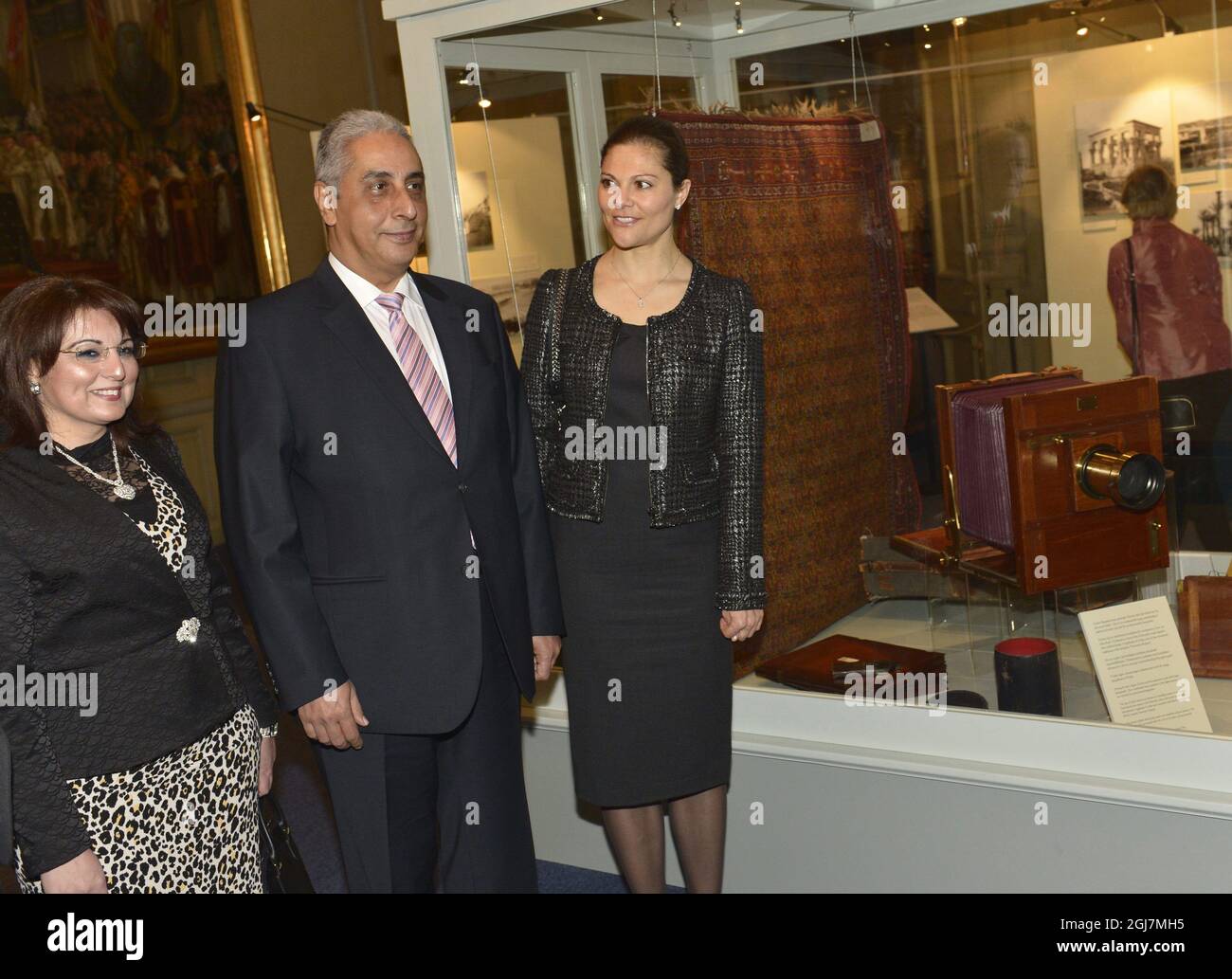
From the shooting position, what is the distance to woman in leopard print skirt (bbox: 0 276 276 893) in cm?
221

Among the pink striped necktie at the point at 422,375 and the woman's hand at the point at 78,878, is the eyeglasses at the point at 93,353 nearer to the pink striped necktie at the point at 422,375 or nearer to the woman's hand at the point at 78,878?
the pink striped necktie at the point at 422,375

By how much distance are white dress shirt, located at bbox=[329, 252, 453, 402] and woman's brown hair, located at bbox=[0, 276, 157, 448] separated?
20.6 inches

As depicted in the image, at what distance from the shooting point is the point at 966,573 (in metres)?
3.69

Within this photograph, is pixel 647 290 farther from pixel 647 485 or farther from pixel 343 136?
pixel 343 136

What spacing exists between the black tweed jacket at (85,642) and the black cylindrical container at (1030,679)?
207cm

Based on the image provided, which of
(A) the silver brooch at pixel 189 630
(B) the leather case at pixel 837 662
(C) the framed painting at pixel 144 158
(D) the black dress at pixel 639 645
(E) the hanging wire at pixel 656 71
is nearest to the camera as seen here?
(A) the silver brooch at pixel 189 630

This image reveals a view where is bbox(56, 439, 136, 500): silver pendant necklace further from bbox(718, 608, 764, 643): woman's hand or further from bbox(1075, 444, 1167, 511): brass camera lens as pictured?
bbox(1075, 444, 1167, 511): brass camera lens

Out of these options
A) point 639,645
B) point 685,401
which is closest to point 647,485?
point 685,401

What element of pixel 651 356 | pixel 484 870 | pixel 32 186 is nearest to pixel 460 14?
pixel 651 356

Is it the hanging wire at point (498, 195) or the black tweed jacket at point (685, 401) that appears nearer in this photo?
the black tweed jacket at point (685, 401)

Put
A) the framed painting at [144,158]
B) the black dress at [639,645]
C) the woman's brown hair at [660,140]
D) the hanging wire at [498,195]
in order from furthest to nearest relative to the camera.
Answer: the framed painting at [144,158], the hanging wire at [498,195], the black dress at [639,645], the woman's brown hair at [660,140]

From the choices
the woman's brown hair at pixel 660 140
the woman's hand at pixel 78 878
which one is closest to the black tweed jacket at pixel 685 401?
the woman's brown hair at pixel 660 140

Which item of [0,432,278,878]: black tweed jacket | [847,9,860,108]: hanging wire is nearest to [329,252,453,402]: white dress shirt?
[0,432,278,878]: black tweed jacket

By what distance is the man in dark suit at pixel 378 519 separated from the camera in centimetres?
262
